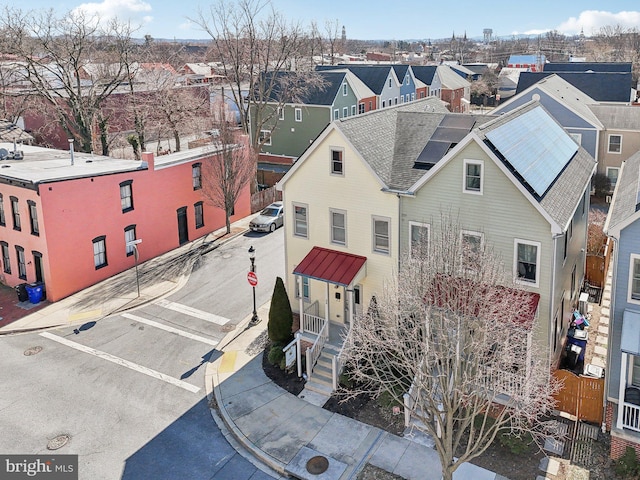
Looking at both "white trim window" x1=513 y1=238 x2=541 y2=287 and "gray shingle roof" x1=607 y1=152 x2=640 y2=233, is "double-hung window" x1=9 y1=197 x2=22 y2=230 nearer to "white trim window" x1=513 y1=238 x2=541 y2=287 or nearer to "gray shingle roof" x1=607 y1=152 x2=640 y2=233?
"white trim window" x1=513 y1=238 x2=541 y2=287

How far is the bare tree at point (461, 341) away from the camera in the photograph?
45.8ft

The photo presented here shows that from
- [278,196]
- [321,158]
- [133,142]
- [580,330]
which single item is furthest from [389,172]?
[133,142]

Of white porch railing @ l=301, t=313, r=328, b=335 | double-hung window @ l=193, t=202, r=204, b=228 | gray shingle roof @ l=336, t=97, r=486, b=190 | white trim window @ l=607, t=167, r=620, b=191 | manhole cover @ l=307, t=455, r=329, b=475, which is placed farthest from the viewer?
white trim window @ l=607, t=167, r=620, b=191

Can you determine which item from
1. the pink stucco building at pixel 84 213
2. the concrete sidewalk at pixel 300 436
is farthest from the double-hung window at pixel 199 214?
the concrete sidewalk at pixel 300 436

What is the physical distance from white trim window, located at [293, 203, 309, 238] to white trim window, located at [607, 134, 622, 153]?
99.8 feet

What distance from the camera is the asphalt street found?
17141mm

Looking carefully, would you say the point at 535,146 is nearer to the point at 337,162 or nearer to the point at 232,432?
the point at 337,162

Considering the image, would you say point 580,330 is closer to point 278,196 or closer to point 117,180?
point 117,180

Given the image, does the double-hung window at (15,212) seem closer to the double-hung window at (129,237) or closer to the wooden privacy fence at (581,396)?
the double-hung window at (129,237)

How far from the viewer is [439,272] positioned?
15.8 m

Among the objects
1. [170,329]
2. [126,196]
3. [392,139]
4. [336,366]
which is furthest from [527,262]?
[126,196]

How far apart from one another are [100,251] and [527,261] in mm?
21939

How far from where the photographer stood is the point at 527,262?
1852 cm

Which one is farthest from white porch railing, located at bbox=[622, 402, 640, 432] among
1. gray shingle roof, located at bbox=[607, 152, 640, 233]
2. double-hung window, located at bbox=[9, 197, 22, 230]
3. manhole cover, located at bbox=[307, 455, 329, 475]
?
double-hung window, located at bbox=[9, 197, 22, 230]
